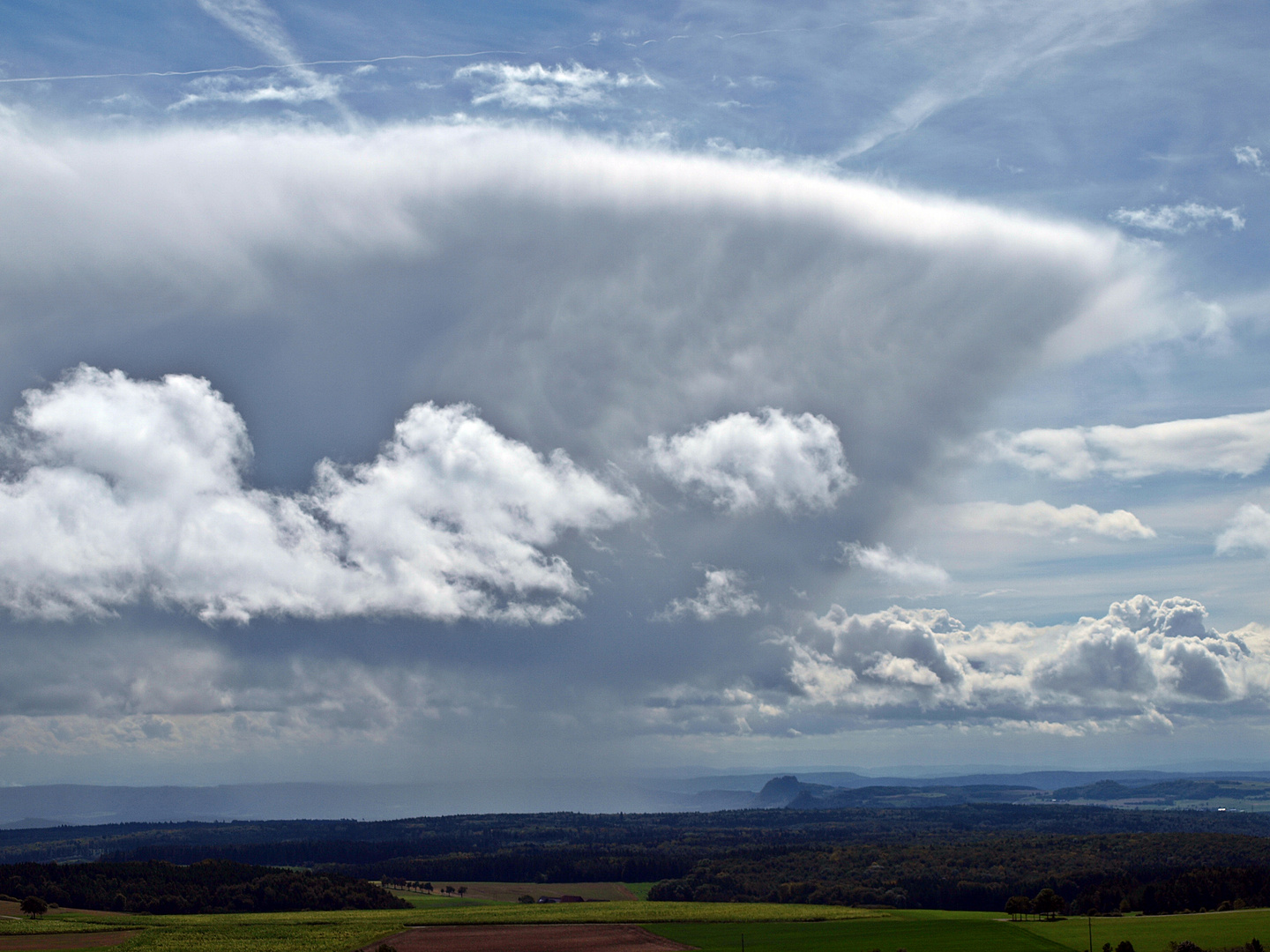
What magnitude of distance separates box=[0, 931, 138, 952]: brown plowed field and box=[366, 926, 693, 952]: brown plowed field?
139ft

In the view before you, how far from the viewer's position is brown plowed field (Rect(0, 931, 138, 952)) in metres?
148

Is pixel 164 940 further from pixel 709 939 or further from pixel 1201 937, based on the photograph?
pixel 1201 937

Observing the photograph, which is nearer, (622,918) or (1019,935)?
(1019,935)

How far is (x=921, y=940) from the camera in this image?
506 ft

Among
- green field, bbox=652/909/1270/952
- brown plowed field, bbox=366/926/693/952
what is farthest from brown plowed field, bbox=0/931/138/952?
green field, bbox=652/909/1270/952

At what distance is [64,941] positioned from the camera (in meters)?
161

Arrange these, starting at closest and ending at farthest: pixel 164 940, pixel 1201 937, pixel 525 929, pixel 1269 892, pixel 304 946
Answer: pixel 1201 937 → pixel 304 946 → pixel 164 940 → pixel 525 929 → pixel 1269 892

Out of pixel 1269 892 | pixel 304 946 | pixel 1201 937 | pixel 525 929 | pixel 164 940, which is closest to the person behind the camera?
pixel 1201 937

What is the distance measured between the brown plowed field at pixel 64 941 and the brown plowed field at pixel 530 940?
4238 centimetres

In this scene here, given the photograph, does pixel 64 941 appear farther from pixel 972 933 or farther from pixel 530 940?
pixel 972 933

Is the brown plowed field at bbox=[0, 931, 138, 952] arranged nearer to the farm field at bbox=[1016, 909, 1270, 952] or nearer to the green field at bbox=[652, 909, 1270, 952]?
the green field at bbox=[652, 909, 1270, 952]

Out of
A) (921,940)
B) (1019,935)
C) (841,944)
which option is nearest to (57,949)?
(841,944)

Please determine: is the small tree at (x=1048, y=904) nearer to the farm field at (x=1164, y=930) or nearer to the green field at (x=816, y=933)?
the green field at (x=816, y=933)

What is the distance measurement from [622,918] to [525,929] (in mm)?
25324
